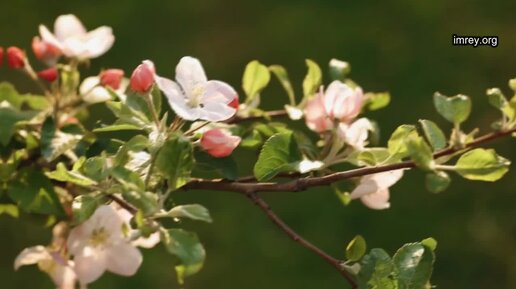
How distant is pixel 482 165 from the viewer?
71cm

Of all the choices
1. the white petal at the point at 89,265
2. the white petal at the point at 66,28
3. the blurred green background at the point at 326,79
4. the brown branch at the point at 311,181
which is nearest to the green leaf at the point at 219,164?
the brown branch at the point at 311,181

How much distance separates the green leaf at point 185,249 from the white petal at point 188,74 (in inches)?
5.9

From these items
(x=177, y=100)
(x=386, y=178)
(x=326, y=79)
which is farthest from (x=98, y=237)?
(x=326, y=79)

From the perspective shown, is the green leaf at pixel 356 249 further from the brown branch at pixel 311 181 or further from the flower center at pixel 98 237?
the flower center at pixel 98 237

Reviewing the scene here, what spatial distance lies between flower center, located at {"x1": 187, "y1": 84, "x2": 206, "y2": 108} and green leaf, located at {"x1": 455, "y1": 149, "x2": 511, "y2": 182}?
0.64 feet

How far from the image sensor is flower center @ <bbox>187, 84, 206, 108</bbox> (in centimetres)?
75

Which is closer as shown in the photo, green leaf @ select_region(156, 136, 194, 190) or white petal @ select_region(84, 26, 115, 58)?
green leaf @ select_region(156, 136, 194, 190)

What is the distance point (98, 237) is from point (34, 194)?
0.10 meters

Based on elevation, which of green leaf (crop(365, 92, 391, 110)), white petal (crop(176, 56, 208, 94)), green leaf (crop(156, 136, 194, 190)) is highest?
white petal (crop(176, 56, 208, 94))

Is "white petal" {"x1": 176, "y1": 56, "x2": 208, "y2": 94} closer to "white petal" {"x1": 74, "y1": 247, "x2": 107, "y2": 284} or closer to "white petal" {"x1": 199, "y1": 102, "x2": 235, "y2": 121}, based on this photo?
"white petal" {"x1": 199, "y1": 102, "x2": 235, "y2": 121}

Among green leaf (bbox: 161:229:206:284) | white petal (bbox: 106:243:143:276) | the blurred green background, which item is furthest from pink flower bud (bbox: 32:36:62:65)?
the blurred green background

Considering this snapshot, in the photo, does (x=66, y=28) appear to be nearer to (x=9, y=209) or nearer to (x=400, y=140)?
(x=9, y=209)

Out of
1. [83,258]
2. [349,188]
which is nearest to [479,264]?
[349,188]

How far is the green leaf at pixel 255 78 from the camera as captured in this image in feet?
3.23
